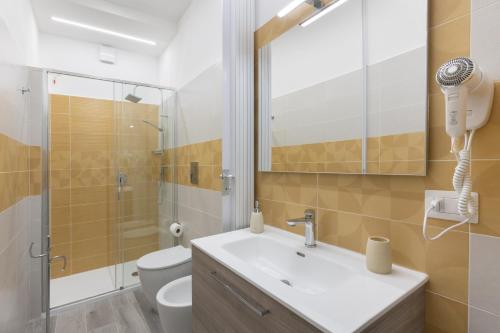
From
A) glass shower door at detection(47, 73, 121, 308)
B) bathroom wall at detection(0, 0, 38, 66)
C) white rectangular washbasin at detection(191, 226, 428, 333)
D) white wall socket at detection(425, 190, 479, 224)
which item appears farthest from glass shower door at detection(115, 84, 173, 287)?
white wall socket at detection(425, 190, 479, 224)

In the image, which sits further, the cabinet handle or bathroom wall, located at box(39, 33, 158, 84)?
bathroom wall, located at box(39, 33, 158, 84)

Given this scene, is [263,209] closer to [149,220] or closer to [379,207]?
[379,207]

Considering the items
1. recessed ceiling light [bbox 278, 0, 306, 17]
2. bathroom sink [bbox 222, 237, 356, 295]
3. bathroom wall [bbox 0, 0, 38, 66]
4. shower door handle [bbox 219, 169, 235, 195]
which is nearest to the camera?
bathroom sink [bbox 222, 237, 356, 295]

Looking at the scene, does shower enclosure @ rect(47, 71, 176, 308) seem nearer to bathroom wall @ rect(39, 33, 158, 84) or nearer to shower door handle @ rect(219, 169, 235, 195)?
bathroom wall @ rect(39, 33, 158, 84)

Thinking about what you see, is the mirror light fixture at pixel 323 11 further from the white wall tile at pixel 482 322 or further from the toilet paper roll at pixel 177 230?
the toilet paper roll at pixel 177 230

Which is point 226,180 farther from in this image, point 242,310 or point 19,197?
point 19,197

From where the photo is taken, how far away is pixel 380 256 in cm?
86

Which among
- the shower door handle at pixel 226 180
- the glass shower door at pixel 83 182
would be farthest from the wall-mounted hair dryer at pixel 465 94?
the glass shower door at pixel 83 182

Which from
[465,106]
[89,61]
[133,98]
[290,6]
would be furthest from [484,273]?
[89,61]

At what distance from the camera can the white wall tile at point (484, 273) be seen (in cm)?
69

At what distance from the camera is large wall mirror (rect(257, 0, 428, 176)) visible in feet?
2.87

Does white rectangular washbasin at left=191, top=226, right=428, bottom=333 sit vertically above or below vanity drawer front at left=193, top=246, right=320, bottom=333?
above

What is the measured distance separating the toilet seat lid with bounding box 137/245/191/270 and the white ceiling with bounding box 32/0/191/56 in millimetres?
2242

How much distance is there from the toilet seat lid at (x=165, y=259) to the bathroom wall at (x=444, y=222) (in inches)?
55.1
